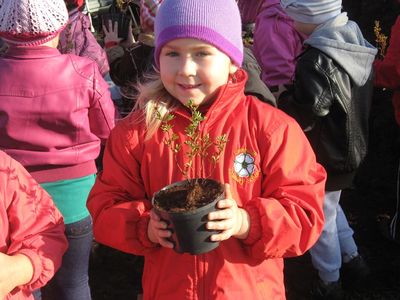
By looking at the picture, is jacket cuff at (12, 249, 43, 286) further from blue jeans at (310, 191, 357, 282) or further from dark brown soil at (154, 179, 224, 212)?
blue jeans at (310, 191, 357, 282)

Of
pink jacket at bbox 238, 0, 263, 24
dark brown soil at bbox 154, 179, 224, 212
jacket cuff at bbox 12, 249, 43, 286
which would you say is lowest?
pink jacket at bbox 238, 0, 263, 24

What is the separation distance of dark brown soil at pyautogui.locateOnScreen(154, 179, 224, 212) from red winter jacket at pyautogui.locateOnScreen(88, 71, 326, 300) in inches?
8.7

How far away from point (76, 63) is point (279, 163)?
140cm

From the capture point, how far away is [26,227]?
2014 millimetres

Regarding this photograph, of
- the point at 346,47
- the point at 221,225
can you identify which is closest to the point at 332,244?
the point at 346,47

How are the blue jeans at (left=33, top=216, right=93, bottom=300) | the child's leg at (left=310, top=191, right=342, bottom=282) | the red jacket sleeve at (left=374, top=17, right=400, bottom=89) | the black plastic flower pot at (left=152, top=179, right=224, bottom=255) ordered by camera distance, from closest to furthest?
1. the black plastic flower pot at (left=152, top=179, right=224, bottom=255)
2. the blue jeans at (left=33, top=216, right=93, bottom=300)
3. the child's leg at (left=310, top=191, right=342, bottom=282)
4. the red jacket sleeve at (left=374, top=17, right=400, bottom=89)

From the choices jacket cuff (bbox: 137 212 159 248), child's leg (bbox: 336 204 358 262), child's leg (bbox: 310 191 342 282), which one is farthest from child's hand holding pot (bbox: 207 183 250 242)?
child's leg (bbox: 336 204 358 262)

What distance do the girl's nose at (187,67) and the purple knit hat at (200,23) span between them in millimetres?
92

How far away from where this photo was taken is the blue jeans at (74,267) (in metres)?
2.92

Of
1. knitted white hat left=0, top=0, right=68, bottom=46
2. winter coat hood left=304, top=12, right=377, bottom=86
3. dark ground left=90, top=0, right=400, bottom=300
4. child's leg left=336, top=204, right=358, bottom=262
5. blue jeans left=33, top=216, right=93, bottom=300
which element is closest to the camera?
knitted white hat left=0, top=0, right=68, bottom=46

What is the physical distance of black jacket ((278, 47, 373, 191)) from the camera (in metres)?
3.00

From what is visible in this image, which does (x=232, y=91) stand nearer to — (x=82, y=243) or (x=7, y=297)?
(x=7, y=297)

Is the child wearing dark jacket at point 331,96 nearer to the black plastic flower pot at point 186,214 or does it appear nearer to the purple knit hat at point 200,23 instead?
the purple knit hat at point 200,23

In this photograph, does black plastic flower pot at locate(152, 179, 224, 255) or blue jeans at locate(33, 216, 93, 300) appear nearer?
black plastic flower pot at locate(152, 179, 224, 255)
